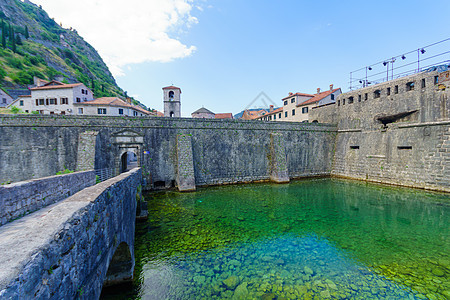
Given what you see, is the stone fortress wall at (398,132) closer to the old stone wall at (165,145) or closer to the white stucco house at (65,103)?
the old stone wall at (165,145)

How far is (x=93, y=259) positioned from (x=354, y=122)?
28.9m

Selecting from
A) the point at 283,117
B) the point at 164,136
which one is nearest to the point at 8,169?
the point at 164,136

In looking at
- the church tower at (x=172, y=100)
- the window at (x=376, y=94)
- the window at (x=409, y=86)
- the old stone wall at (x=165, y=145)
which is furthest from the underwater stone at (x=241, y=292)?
the church tower at (x=172, y=100)

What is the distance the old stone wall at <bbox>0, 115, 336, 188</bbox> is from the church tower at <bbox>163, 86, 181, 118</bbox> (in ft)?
53.0

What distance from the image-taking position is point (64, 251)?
2.49 meters

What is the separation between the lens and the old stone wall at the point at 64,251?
1.78m

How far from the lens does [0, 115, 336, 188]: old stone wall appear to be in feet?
53.8

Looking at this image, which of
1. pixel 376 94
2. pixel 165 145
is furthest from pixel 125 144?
pixel 376 94

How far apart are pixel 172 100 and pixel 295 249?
106 feet

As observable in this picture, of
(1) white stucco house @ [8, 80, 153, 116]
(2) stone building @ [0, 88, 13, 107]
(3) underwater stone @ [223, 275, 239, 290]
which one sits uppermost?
(2) stone building @ [0, 88, 13, 107]

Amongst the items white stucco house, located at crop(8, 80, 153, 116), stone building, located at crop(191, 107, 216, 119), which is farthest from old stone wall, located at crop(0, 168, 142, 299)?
stone building, located at crop(191, 107, 216, 119)

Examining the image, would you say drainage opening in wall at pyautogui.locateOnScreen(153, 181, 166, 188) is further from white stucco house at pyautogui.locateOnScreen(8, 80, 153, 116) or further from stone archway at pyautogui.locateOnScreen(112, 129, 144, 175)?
white stucco house at pyautogui.locateOnScreen(8, 80, 153, 116)

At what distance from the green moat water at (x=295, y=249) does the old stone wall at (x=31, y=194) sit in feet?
13.4

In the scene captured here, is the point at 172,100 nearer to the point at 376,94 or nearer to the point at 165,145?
the point at 165,145
